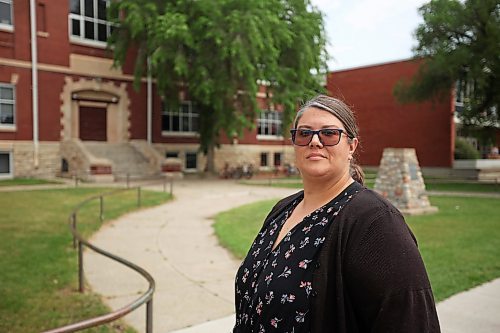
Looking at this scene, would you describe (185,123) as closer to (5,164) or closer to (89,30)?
(89,30)

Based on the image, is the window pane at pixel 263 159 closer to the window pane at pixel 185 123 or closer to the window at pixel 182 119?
the window at pixel 182 119

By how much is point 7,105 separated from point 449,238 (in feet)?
69.3

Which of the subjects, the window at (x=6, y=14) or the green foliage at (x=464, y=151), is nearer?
the window at (x=6, y=14)

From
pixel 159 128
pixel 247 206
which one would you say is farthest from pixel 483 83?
pixel 159 128

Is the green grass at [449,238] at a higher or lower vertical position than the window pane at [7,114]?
lower

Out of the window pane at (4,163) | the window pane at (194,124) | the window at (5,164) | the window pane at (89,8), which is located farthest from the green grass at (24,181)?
the window pane at (194,124)

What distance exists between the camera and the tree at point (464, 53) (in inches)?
856

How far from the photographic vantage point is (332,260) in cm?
166

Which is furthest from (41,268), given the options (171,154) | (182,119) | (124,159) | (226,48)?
(182,119)

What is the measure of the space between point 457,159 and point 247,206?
75.5ft

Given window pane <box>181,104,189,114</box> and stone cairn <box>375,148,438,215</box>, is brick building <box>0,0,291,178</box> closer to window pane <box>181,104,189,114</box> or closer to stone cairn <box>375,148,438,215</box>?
window pane <box>181,104,189,114</box>

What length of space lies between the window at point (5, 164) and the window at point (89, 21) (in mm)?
7260

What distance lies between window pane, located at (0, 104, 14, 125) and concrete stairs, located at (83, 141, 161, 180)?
4.00 metres

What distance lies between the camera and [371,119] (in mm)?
36781
